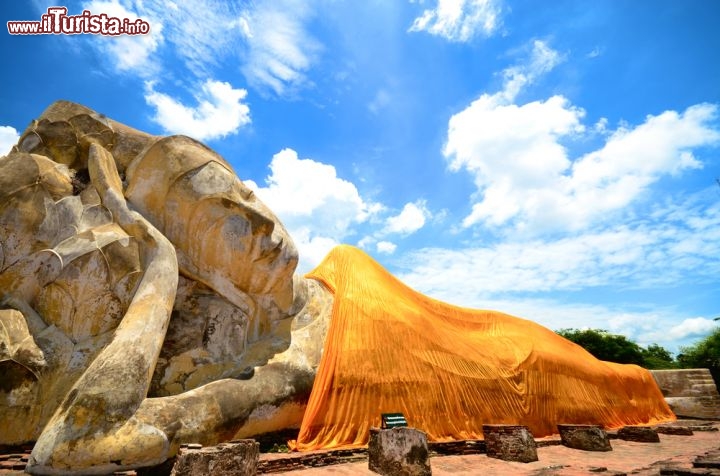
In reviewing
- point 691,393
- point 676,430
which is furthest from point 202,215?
point 691,393

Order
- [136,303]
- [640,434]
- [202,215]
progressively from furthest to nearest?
[640,434], [202,215], [136,303]

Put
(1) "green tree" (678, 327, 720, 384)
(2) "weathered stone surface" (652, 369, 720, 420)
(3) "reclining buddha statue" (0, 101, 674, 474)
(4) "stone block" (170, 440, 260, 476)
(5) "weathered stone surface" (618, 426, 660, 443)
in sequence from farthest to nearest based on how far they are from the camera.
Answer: (1) "green tree" (678, 327, 720, 384) < (2) "weathered stone surface" (652, 369, 720, 420) < (5) "weathered stone surface" (618, 426, 660, 443) < (3) "reclining buddha statue" (0, 101, 674, 474) < (4) "stone block" (170, 440, 260, 476)

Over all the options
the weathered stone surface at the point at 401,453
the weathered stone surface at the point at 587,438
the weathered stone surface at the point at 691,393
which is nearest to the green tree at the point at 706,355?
the weathered stone surface at the point at 691,393

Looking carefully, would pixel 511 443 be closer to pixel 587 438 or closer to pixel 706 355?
pixel 587 438

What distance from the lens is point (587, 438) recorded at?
27.5ft

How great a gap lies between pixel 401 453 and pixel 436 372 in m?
3.41

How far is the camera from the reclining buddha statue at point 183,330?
554 cm

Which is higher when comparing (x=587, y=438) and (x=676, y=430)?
(x=676, y=430)

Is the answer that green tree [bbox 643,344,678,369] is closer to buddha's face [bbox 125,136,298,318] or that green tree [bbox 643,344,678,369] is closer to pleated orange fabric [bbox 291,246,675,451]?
pleated orange fabric [bbox 291,246,675,451]

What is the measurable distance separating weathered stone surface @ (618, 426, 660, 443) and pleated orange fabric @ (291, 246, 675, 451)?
90 cm

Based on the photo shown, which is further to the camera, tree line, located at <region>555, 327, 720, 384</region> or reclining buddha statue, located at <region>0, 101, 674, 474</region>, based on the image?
tree line, located at <region>555, 327, 720, 384</region>

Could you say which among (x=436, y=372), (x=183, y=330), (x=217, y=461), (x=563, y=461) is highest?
(x=183, y=330)

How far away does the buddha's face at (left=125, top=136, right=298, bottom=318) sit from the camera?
7.77 m

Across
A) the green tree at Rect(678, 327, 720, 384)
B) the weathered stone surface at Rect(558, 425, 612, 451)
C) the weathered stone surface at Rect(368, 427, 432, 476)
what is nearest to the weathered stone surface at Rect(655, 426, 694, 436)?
the weathered stone surface at Rect(558, 425, 612, 451)
